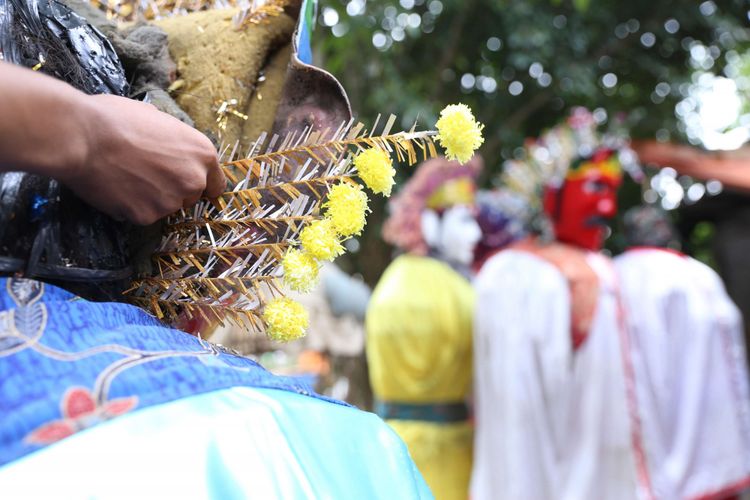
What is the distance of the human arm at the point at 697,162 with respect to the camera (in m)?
4.98

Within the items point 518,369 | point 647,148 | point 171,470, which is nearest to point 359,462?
point 171,470

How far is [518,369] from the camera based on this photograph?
3.38 m

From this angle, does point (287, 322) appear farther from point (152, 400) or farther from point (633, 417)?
point (633, 417)

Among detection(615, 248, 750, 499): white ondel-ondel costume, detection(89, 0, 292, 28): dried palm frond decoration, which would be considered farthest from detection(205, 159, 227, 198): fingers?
detection(615, 248, 750, 499): white ondel-ondel costume

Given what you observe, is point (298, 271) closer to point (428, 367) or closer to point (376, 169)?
point (376, 169)

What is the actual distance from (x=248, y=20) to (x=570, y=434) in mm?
2909

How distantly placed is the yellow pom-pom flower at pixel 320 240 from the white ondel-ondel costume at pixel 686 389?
9.99 ft

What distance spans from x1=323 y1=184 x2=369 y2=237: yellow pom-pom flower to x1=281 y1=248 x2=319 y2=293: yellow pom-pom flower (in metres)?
0.04

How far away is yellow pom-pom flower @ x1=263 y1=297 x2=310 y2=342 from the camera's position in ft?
2.64

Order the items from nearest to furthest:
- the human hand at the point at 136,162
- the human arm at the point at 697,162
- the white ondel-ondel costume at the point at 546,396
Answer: the human hand at the point at 136,162 < the white ondel-ondel costume at the point at 546,396 < the human arm at the point at 697,162

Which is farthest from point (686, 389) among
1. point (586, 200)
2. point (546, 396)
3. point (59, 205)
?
point (59, 205)

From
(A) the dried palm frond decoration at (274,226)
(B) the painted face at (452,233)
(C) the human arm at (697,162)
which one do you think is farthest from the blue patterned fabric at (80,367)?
(C) the human arm at (697,162)

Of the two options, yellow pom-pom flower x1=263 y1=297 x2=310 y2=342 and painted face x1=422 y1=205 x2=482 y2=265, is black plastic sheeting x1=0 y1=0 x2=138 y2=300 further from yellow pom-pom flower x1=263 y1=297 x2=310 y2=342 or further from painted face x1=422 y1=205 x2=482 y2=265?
painted face x1=422 y1=205 x2=482 y2=265

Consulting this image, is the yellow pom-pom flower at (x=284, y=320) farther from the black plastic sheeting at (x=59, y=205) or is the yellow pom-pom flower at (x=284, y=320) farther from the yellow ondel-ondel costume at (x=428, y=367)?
the yellow ondel-ondel costume at (x=428, y=367)
